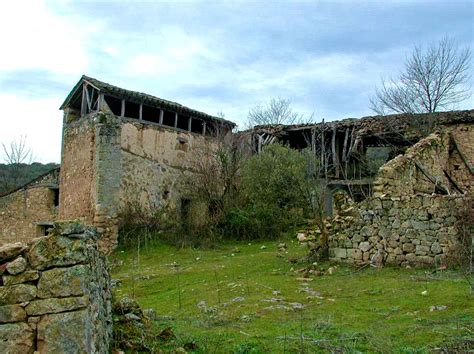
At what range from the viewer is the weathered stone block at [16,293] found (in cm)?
399

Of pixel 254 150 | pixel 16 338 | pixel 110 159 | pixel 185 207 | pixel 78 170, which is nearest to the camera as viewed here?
pixel 16 338

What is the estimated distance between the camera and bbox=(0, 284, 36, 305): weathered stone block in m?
3.99

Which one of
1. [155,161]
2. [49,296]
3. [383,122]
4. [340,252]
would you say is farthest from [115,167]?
[49,296]

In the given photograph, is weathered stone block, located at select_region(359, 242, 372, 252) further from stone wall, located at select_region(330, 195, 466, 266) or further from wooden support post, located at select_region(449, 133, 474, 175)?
wooden support post, located at select_region(449, 133, 474, 175)

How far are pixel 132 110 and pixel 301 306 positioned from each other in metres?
14.4

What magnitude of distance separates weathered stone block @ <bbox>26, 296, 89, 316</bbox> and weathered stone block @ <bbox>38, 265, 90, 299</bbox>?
4 centimetres

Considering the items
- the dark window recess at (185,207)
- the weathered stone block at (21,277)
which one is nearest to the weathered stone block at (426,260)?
the weathered stone block at (21,277)

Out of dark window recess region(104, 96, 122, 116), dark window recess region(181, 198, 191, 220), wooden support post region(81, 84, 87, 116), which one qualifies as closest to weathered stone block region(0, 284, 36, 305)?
dark window recess region(181, 198, 191, 220)

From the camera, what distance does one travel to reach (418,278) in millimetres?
9758

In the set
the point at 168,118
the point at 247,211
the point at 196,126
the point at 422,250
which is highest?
the point at 168,118

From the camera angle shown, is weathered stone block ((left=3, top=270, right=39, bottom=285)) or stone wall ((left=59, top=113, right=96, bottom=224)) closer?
weathered stone block ((left=3, top=270, right=39, bottom=285))

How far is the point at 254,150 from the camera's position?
75.6 feet

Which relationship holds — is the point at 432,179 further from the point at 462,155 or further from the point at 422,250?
the point at 422,250

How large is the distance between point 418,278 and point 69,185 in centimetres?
1392
